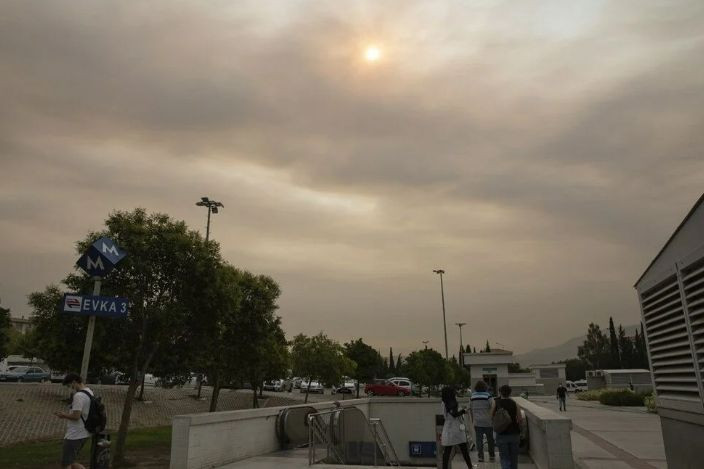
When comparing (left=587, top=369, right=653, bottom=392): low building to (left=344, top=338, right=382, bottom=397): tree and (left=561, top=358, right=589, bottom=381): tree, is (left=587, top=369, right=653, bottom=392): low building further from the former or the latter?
(left=561, top=358, right=589, bottom=381): tree

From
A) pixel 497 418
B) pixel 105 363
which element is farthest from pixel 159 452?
pixel 497 418

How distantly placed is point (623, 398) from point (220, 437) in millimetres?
30868

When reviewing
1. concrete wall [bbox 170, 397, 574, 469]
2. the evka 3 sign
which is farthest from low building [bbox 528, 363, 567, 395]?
the evka 3 sign

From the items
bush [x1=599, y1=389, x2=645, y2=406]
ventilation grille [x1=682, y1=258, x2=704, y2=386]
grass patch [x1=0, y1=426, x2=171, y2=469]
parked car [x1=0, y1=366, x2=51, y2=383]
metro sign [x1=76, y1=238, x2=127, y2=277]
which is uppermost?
metro sign [x1=76, y1=238, x2=127, y2=277]

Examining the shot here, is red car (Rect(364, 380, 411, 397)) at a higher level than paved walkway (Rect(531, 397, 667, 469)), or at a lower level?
higher

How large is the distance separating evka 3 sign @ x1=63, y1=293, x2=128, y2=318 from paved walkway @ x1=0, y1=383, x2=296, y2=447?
12.5 metres

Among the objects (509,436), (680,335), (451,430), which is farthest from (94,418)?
(680,335)

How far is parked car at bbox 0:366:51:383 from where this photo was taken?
44.7 meters

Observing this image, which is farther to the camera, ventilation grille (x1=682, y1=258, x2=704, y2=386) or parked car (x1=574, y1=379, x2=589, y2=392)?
parked car (x1=574, y1=379, x2=589, y2=392)

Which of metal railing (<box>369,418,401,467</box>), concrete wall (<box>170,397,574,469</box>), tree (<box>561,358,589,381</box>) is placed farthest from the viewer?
tree (<box>561,358,589,381</box>)

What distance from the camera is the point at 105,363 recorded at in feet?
42.0

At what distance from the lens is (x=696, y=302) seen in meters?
5.40

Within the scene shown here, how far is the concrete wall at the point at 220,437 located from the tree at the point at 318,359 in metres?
26.8

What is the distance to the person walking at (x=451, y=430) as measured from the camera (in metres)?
9.21
